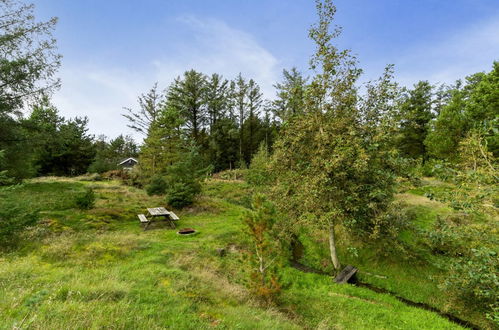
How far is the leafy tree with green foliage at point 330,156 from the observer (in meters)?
7.38

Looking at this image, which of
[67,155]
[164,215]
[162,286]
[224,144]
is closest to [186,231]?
[164,215]

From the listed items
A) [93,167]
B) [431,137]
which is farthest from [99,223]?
[431,137]

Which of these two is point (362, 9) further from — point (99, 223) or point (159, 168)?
point (159, 168)

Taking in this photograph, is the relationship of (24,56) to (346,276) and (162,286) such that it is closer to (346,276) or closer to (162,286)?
(162,286)

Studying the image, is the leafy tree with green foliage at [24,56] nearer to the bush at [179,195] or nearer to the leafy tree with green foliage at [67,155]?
the bush at [179,195]

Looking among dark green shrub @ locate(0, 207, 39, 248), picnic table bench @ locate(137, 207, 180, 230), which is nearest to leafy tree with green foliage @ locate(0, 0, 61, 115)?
dark green shrub @ locate(0, 207, 39, 248)

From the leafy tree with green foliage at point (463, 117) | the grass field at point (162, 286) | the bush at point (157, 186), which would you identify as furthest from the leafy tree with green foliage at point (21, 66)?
the leafy tree with green foliage at point (463, 117)

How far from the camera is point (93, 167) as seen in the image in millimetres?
30578

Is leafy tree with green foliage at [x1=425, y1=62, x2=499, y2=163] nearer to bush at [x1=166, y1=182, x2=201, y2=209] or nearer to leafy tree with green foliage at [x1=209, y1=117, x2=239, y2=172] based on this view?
bush at [x1=166, y1=182, x2=201, y2=209]

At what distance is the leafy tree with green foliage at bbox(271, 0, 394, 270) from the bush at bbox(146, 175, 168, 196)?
40.0ft

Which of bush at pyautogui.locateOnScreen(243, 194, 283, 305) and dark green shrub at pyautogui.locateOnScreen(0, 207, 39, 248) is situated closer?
bush at pyautogui.locateOnScreen(243, 194, 283, 305)

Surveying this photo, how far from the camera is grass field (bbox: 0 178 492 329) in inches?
146

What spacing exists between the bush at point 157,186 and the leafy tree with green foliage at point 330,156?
1219cm

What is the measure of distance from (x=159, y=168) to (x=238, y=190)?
8.50 metres
